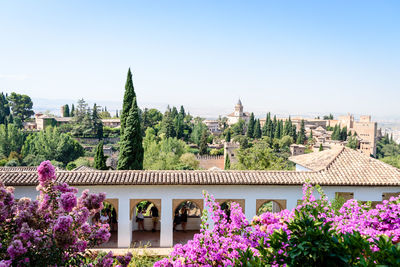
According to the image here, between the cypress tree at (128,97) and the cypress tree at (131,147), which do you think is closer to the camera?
the cypress tree at (131,147)

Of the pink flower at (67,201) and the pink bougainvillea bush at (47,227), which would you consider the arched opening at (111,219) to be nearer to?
the pink bougainvillea bush at (47,227)

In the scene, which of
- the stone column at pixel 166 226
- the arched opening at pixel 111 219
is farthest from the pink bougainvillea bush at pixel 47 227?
the stone column at pixel 166 226

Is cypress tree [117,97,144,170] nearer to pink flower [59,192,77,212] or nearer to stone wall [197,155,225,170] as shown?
pink flower [59,192,77,212]

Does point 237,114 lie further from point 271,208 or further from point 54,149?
point 271,208

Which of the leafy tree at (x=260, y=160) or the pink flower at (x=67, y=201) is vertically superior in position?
the pink flower at (x=67, y=201)

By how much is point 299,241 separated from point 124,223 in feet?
28.0

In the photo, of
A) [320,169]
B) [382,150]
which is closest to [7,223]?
[320,169]

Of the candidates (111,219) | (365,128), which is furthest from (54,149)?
(365,128)

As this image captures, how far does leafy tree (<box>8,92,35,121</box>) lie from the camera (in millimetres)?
77438

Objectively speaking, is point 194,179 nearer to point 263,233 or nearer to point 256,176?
point 256,176

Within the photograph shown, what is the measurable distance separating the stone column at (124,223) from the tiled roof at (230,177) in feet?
2.75

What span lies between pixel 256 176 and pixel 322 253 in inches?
319

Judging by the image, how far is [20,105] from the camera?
7825 centimetres

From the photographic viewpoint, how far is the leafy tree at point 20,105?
77438 millimetres
